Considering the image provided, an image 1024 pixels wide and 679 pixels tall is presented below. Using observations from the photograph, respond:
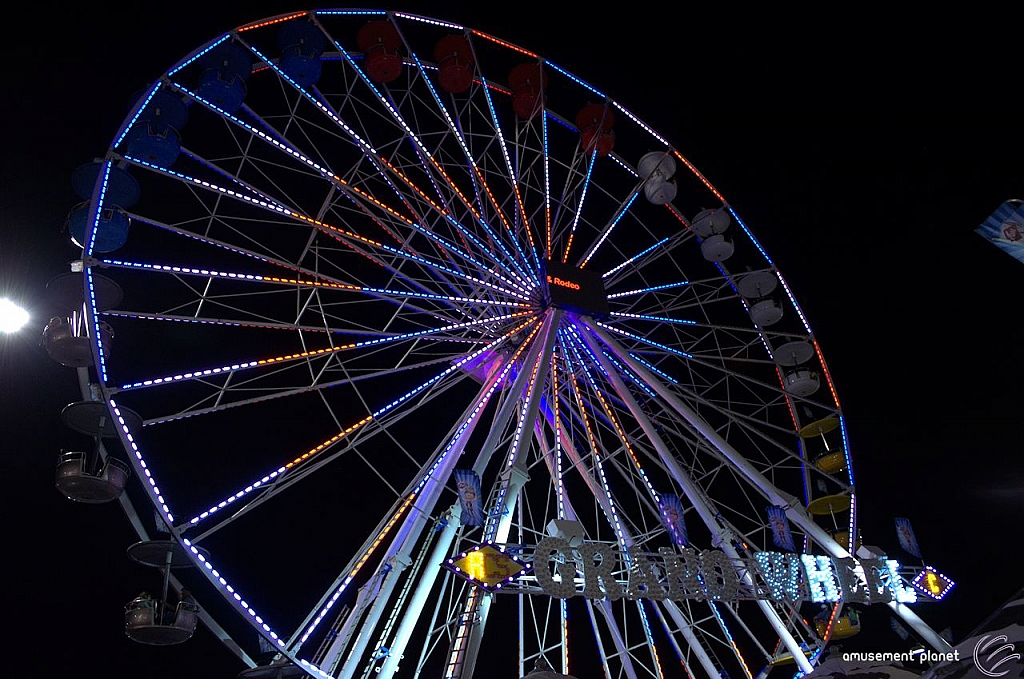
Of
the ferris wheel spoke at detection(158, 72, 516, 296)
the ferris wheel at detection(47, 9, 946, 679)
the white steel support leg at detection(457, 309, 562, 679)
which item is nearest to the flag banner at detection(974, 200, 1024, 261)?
the ferris wheel at detection(47, 9, 946, 679)

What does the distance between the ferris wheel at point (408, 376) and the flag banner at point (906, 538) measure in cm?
84

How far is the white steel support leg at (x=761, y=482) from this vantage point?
10008 mm

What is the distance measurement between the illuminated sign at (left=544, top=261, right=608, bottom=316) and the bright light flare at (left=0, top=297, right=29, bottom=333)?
719 cm

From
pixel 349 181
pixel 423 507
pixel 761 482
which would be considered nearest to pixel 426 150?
pixel 349 181

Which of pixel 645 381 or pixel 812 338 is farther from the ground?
pixel 812 338

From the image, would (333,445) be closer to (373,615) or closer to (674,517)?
(373,615)

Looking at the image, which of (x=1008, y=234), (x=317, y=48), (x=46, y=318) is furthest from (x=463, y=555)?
(x=1008, y=234)

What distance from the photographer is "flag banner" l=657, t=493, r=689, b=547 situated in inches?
393

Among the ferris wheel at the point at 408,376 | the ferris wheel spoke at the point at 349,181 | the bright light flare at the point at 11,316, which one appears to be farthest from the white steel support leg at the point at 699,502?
→ the bright light flare at the point at 11,316

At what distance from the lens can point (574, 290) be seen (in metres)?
11.4

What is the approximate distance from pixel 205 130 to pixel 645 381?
8949mm

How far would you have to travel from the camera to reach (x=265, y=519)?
14047 millimetres

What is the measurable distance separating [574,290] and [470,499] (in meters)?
4.26

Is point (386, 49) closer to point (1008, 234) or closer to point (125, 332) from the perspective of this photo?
point (125, 332)
